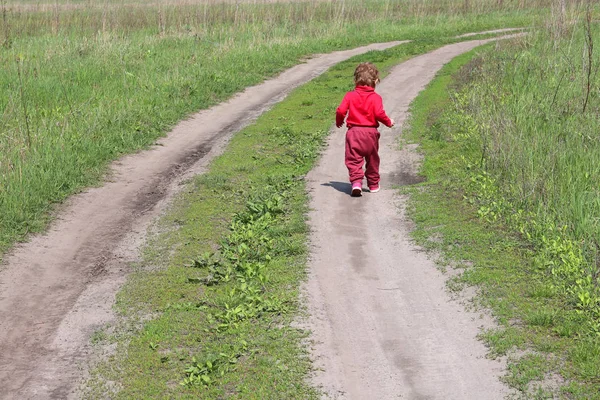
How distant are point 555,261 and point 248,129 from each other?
845 cm

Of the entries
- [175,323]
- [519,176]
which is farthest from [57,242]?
[519,176]

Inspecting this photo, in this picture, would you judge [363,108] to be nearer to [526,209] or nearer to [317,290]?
[526,209]

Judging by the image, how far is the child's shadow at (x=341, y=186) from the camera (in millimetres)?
11883

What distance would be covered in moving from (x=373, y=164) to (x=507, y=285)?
3.61 meters

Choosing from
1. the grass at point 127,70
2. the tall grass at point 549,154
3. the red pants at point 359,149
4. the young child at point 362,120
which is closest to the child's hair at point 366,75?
the young child at point 362,120

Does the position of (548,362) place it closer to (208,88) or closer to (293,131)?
(293,131)

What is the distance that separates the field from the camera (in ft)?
23.0

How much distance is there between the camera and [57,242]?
33.6 ft

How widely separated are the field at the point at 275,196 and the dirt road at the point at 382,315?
214 millimetres

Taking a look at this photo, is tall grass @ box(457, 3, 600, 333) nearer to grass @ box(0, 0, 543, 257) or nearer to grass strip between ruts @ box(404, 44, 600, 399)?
grass strip between ruts @ box(404, 44, 600, 399)

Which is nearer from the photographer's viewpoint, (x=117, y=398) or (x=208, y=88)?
(x=117, y=398)

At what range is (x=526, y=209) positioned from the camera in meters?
10.0

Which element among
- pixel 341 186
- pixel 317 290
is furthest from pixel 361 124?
pixel 317 290

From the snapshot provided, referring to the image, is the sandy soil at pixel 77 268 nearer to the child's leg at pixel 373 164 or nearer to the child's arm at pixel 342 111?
the child's arm at pixel 342 111
